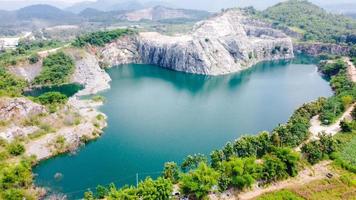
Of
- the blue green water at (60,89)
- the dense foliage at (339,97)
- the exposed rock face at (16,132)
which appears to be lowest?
the blue green water at (60,89)

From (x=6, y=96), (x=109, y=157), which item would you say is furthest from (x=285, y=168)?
(x=6, y=96)

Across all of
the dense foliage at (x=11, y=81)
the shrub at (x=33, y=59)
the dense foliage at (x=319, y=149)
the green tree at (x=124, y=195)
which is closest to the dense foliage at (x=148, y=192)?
the green tree at (x=124, y=195)

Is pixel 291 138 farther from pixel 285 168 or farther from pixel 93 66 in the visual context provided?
pixel 93 66

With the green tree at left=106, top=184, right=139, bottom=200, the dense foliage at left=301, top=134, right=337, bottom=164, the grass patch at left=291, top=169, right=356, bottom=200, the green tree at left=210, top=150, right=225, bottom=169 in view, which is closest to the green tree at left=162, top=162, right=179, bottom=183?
the green tree at left=210, top=150, right=225, bottom=169

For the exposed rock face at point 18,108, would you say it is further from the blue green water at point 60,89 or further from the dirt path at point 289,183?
the dirt path at point 289,183

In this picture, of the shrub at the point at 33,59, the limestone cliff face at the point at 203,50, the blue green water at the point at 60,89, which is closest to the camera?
the blue green water at the point at 60,89

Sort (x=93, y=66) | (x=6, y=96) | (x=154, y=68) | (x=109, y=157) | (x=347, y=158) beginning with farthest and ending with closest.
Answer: (x=154, y=68) < (x=93, y=66) < (x=6, y=96) < (x=109, y=157) < (x=347, y=158)
